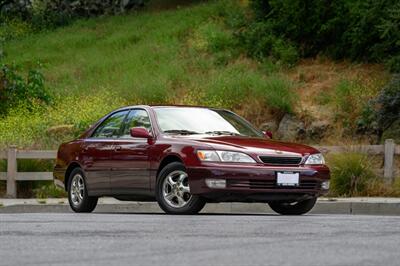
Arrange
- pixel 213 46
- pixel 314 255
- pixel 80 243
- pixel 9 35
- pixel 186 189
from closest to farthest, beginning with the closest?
pixel 314 255 → pixel 80 243 → pixel 186 189 → pixel 213 46 → pixel 9 35

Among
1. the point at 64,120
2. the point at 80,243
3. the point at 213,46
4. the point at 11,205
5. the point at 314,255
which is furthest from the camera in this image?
the point at 213,46

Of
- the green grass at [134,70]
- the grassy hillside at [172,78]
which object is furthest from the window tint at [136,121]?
the grassy hillside at [172,78]

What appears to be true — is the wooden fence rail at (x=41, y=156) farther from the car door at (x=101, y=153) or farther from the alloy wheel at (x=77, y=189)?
the car door at (x=101, y=153)

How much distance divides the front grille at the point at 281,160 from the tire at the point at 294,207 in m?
0.84

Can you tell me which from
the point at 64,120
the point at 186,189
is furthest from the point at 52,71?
the point at 186,189

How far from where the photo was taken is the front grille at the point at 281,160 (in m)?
12.4

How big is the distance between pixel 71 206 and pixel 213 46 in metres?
22.4

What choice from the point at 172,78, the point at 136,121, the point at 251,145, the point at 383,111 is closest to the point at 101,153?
the point at 136,121

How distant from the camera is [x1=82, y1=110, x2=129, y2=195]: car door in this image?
1383 centimetres

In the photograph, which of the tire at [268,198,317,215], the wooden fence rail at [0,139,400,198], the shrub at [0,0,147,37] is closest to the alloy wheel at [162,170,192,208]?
the tire at [268,198,317,215]

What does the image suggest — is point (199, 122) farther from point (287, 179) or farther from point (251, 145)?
point (287, 179)

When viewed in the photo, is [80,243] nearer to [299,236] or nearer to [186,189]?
[299,236]

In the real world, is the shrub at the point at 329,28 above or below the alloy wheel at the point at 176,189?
above

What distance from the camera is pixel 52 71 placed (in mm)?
37500
